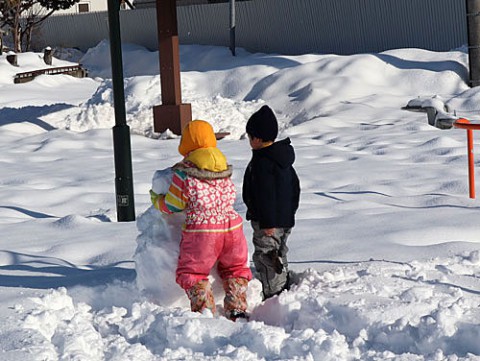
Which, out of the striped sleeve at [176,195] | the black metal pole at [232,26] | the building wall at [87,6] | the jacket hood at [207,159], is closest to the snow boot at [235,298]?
the striped sleeve at [176,195]

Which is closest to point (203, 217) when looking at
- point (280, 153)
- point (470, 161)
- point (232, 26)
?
point (280, 153)

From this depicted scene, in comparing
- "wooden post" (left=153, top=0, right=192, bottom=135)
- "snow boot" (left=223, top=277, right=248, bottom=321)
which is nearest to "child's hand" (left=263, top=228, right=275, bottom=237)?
"snow boot" (left=223, top=277, right=248, bottom=321)

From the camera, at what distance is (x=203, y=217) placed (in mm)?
5195

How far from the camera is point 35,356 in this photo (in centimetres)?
434

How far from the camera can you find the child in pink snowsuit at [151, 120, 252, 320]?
17.0ft

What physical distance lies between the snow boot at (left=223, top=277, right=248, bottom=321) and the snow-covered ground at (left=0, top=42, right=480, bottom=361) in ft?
0.53

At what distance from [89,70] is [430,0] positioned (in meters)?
Answer: 11.4

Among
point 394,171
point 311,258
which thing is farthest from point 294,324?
point 394,171

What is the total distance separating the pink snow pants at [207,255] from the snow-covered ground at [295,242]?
0.58 feet

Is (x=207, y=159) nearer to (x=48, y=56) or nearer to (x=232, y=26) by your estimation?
(x=232, y=26)

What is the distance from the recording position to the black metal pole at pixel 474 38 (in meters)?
17.7

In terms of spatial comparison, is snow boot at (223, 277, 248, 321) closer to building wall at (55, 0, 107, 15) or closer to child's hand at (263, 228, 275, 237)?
child's hand at (263, 228, 275, 237)

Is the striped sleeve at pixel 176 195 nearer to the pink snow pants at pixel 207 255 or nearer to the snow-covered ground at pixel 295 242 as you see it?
the pink snow pants at pixel 207 255

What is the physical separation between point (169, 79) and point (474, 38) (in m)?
5.93
